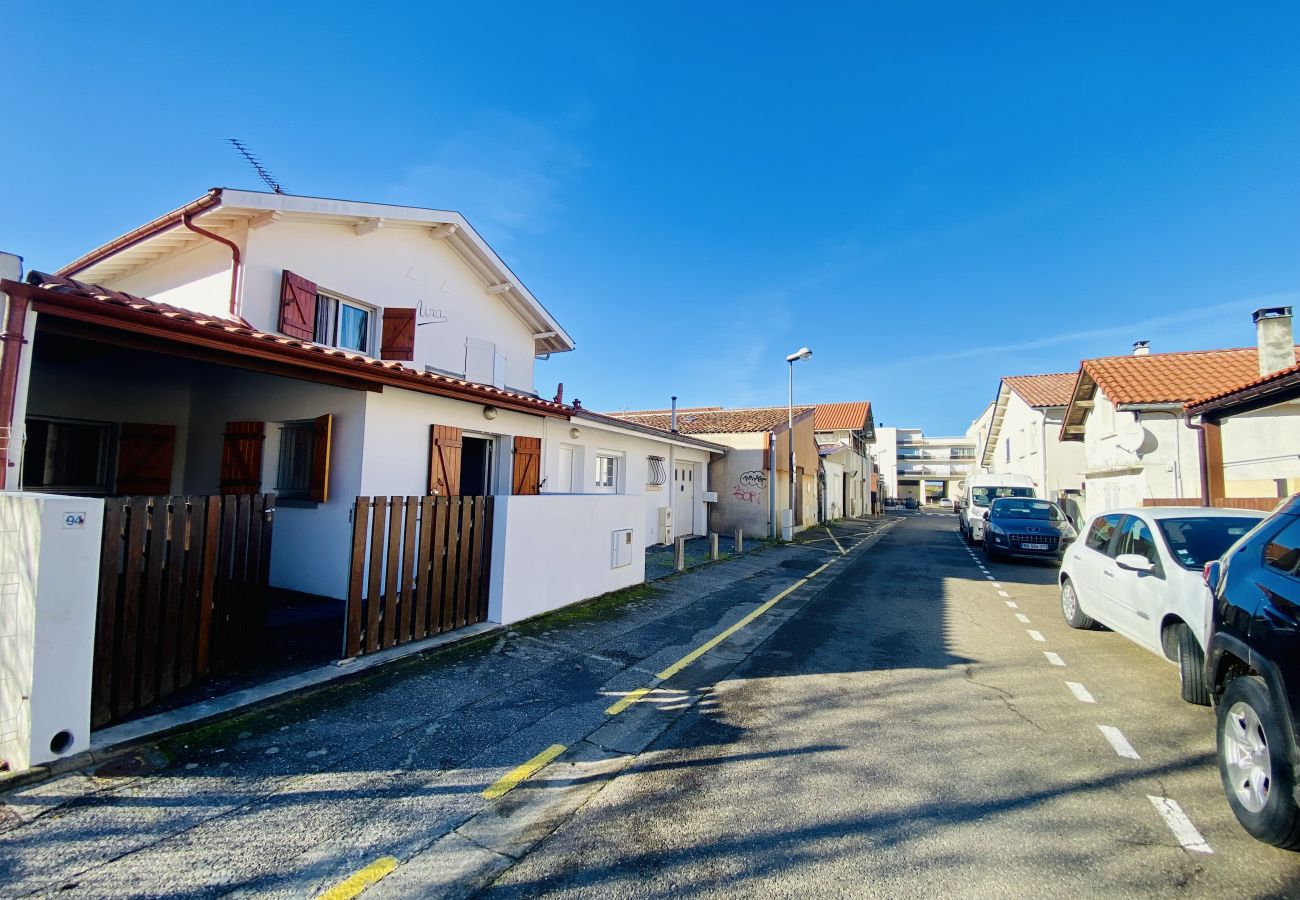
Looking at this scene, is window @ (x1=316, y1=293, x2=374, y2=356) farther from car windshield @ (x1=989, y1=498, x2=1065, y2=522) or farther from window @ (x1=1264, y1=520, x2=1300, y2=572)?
car windshield @ (x1=989, y1=498, x2=1065, y2=522)

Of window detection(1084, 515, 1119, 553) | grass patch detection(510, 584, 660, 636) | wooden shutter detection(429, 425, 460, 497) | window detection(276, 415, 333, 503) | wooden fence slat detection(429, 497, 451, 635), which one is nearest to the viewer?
wooden fence slat detection(429, 497, 451, 635)

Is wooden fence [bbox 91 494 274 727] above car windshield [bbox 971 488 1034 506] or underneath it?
underneath

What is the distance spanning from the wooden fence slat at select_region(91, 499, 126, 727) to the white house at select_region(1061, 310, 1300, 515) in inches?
606

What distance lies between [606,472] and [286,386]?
23.0 feet

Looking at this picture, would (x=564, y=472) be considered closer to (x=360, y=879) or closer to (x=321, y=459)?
(x=321, y=459)

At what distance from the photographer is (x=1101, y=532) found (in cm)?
724

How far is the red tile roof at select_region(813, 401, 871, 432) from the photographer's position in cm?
3991

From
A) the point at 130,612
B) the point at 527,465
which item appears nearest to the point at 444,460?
the point at 527,465

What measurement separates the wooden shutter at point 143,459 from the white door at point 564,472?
632 cm

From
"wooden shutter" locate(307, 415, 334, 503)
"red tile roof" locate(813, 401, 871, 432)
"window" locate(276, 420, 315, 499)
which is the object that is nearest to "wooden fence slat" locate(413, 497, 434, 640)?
"wooden shutter" locate(307, 415, 334, 503)

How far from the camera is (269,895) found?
239cm

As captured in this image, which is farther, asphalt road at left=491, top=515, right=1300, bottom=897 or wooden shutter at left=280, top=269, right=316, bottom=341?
wooden shutter at left=280, top=269, right=316, bottom=341

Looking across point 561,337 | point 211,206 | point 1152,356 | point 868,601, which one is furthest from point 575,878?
point 1152,356

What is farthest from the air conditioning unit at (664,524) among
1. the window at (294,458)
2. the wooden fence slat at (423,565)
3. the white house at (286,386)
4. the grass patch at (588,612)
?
the wooden fence slat at (423,565)
